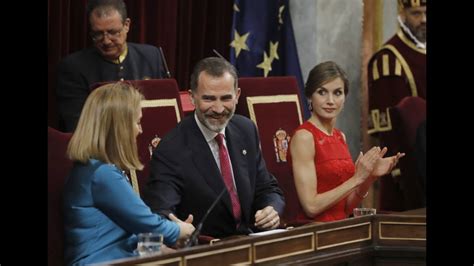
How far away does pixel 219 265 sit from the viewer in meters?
3.35

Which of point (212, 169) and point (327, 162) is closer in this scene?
point (212, 169)

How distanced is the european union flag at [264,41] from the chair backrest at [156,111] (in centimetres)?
195

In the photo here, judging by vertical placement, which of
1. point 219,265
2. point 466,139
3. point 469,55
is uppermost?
point 469,55

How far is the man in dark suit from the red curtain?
158cm

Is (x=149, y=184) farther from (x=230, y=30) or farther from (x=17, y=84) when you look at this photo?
(x=230, y=30)

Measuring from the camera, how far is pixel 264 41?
276 inches

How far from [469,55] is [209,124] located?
2.50 m

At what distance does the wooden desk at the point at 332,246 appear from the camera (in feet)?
11.0

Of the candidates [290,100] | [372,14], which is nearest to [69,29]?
[290,100]

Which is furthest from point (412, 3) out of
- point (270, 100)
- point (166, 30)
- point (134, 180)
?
point (134, 180)

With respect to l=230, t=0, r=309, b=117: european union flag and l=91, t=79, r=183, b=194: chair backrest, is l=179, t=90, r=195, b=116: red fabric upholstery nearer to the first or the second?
l=91, t=79, r=183, b=194: chair backrest

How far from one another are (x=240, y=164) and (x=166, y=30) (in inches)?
88.7

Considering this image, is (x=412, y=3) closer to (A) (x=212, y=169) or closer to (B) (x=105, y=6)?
(B) (x=105, y=6)

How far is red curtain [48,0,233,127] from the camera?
19.2ft
